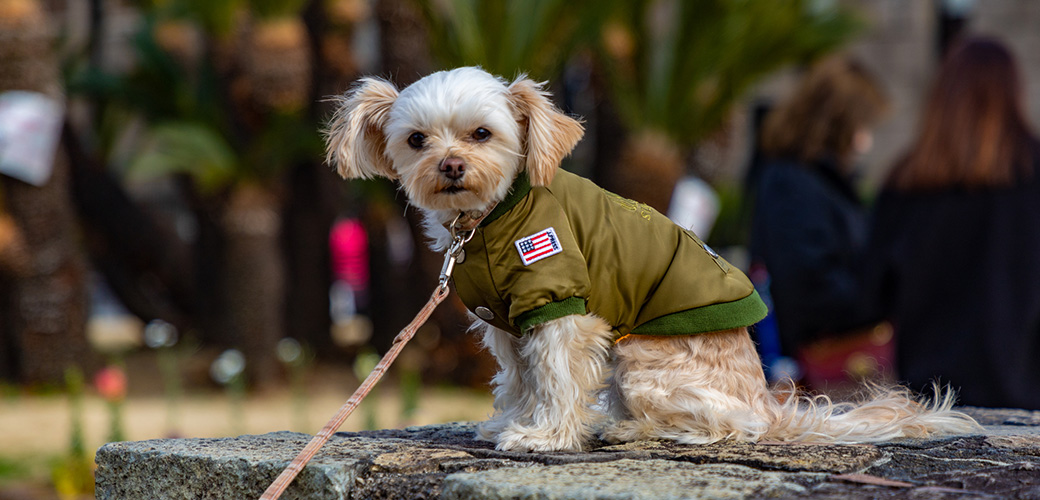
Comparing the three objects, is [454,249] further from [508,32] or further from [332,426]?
[508,32]

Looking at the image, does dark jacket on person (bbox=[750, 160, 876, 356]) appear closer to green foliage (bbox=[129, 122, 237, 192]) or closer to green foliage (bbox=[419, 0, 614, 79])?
green foliage (bbox=[419, 0, 614, 79])

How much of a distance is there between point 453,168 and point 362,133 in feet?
1.33

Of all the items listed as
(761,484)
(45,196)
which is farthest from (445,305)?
(761,484)

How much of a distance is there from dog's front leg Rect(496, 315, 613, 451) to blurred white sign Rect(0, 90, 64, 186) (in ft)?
25.3

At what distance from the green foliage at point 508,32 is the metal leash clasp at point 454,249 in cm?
617

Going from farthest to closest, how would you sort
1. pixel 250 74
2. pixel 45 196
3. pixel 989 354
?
1. pixel 250 74
2. pixel 45 196
3. pixel 989 354

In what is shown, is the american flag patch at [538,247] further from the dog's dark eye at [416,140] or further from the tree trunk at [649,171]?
the tree trunk at [649,171]

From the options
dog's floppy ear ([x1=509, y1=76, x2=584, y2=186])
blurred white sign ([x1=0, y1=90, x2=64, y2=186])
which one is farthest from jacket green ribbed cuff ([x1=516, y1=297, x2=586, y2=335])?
blurred white sign ([x1=0, y1=90, x2=64, y2=186])

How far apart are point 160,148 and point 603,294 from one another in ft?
25.4

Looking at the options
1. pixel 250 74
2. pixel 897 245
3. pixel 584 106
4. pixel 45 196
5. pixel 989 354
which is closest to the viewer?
pixel 989 354

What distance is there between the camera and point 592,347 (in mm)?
2873

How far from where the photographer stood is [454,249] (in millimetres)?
2842

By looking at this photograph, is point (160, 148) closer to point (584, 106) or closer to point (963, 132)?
point (584, 106)

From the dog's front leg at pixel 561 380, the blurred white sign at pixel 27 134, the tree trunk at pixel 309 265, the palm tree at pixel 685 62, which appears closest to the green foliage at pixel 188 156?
the blurred white sign at pixel 27 134
